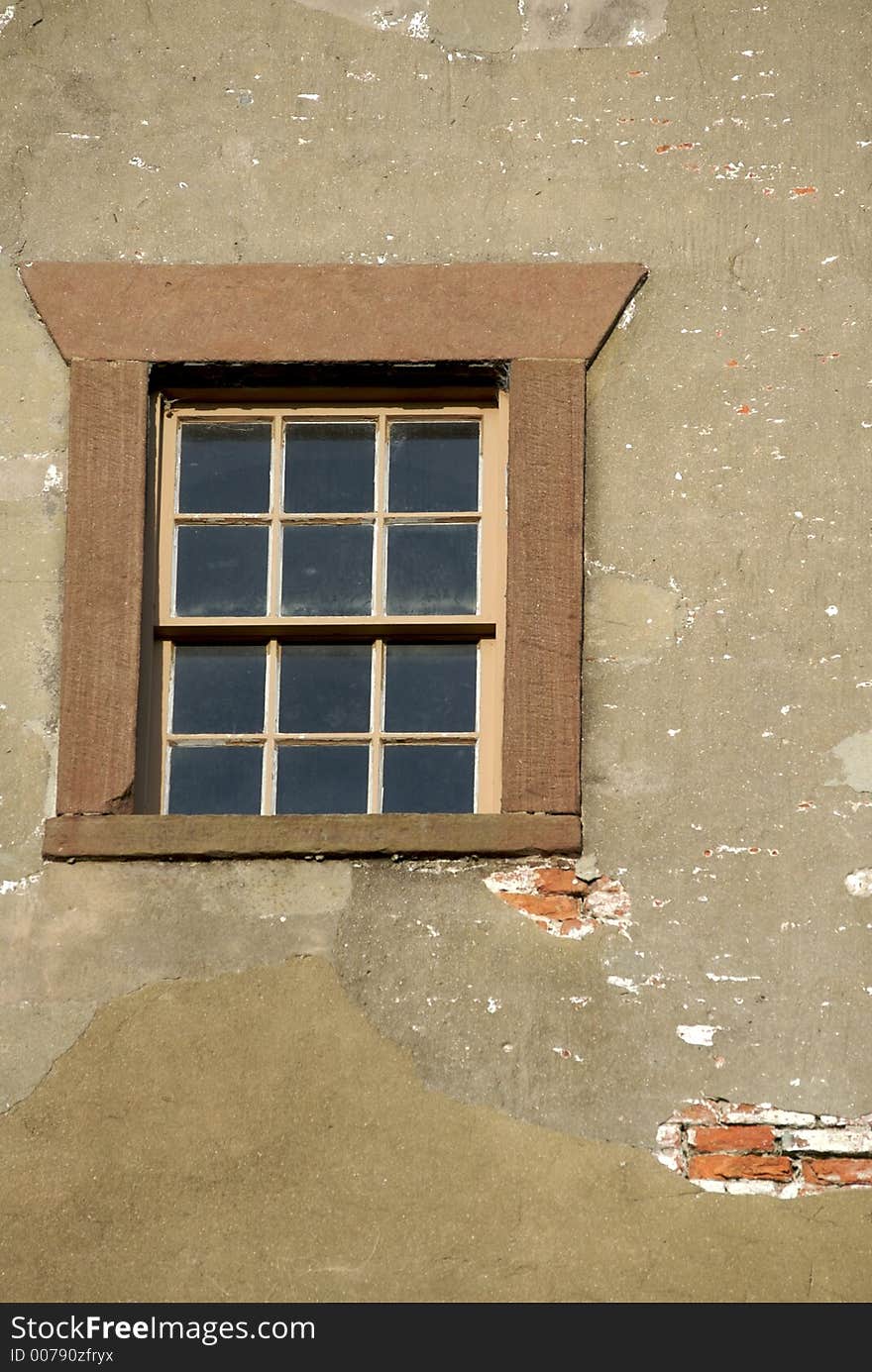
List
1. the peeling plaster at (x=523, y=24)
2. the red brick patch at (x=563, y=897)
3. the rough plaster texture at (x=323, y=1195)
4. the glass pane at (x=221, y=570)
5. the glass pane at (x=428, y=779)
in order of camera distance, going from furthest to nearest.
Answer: the peeling plaster at (x=523, y=24)
the glass pane at (x=221, y=570)
the glass pane at (x=428, y=779)
the red brick patch at (x=563, y=897)
the rough plaster texture at (x=323, y=1195)

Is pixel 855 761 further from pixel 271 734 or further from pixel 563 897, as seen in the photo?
pixel 271 734

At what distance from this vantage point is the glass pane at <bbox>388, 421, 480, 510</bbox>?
7.23 metres

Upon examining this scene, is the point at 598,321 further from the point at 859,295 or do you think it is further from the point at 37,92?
the point at 37,92

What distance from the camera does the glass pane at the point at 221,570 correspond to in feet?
23.6

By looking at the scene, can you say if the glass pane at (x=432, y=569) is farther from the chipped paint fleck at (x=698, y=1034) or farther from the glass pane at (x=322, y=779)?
the chipped paint fleck at (x=698, y=1034)

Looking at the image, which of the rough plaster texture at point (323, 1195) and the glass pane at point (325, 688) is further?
the glass pane at point (325, 688)

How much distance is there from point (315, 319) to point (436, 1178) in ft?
8.54

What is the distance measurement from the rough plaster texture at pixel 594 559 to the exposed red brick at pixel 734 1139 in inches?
4.4

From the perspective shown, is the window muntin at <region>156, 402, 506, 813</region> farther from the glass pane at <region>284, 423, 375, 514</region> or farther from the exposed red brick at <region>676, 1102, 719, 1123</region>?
the exposed red brick at <region>676, 1102, 719, 1123</region>

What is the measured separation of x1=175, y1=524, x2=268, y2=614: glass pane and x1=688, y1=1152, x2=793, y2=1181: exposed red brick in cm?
209

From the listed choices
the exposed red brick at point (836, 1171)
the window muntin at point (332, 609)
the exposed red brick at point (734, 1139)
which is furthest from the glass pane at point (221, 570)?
the exposed red brick at point (836, 1171)

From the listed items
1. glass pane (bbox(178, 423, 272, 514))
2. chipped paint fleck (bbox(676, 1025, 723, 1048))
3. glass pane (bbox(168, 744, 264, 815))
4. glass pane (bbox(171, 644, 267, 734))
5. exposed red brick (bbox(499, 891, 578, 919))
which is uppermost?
glass pane (bbox(178, 423, 272, 514))

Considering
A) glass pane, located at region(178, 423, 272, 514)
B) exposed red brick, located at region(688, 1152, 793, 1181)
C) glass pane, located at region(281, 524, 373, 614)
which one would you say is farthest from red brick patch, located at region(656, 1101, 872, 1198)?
glass pane, located at region(178, 423, 272, 514)

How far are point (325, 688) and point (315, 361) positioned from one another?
997 mm
